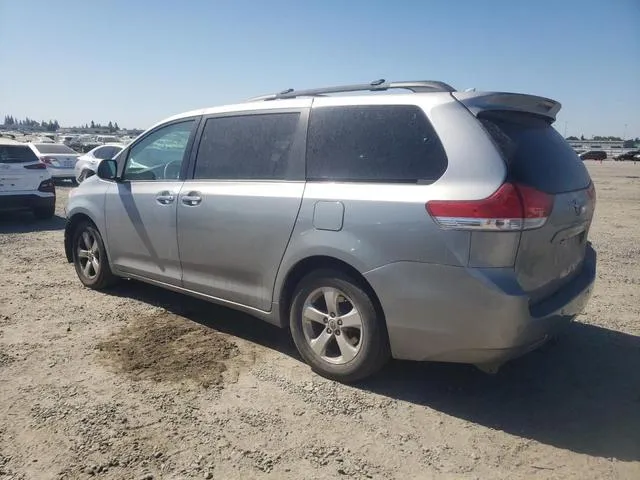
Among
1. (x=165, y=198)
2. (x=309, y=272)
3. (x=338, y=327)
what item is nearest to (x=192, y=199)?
(x=165, y=198)

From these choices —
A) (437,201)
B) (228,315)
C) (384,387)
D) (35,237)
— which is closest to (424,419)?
(384,387)

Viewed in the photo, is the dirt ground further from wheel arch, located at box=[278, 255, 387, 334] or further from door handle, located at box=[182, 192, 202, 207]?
door handle, located at box=[182, 192, 202, 207]

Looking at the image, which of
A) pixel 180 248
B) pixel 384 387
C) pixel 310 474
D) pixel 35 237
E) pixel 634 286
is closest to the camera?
pixel 310 474

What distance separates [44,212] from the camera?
10.8m

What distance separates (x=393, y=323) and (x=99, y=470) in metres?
1.77

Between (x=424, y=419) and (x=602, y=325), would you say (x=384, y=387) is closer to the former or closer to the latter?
(x=424, y=419)

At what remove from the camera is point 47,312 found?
194 inches

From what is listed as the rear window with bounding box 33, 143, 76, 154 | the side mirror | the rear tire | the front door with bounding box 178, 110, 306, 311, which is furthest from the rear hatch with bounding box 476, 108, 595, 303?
the rear window with bounding box 33, 143, 76, 154

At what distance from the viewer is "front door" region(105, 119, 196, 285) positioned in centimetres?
450

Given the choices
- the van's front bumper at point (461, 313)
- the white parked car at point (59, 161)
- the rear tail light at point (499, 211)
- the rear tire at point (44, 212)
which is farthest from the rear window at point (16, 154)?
the rear tail light at point (499, 211)

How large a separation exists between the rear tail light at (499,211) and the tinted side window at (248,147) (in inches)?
50.4

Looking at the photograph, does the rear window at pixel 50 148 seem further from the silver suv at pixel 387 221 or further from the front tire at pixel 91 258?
the silver suv at pixel 387 221

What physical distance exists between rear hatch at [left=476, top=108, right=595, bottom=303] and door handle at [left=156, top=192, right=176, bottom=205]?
2607 mm

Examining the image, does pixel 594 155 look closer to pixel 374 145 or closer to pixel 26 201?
pixel 26 201
